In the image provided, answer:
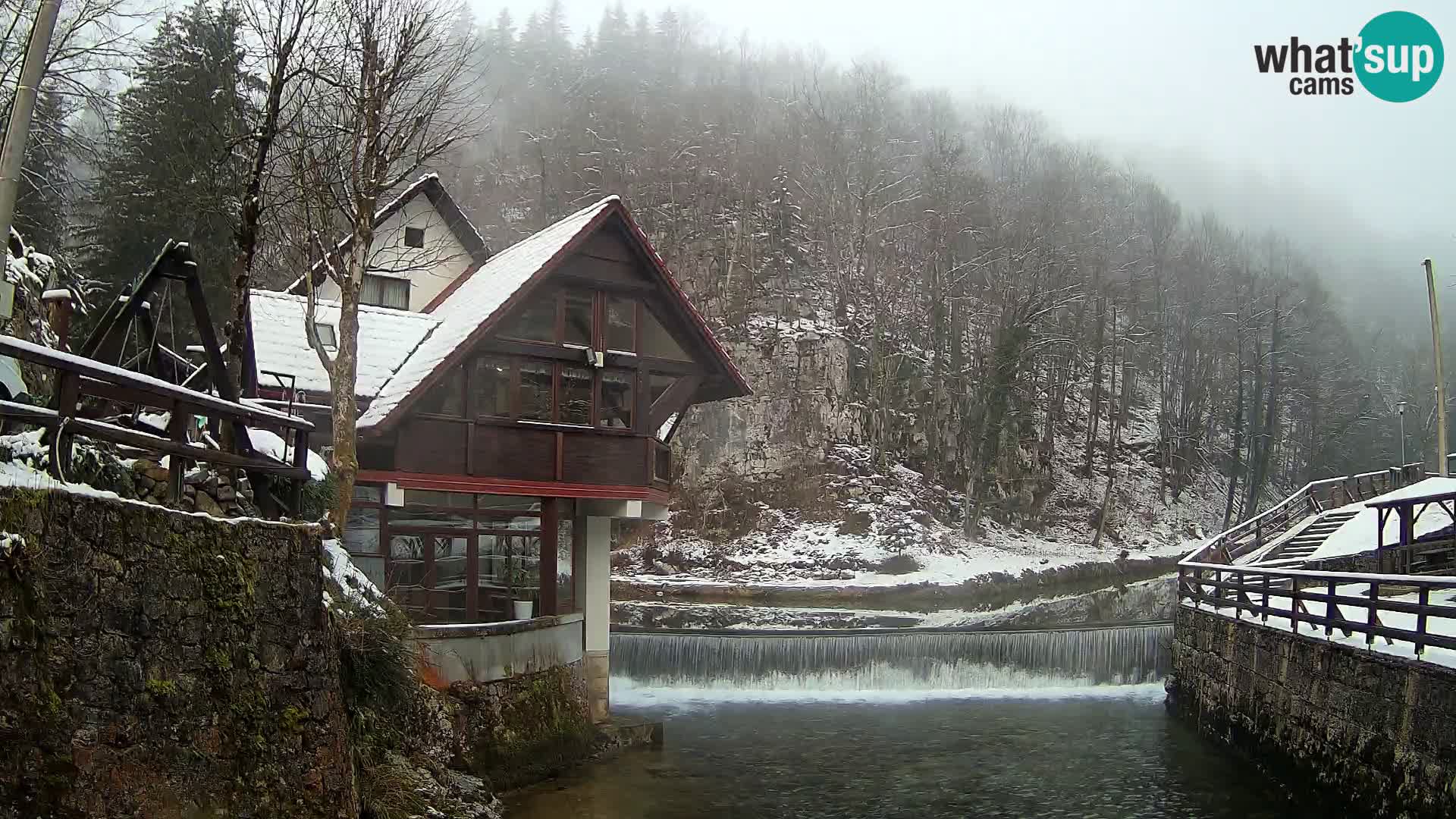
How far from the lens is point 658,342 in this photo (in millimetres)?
20984

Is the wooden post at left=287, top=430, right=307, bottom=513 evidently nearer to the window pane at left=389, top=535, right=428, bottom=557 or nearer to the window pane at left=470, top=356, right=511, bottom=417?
the window pane at left=470, top=356, right=511, bottom=417

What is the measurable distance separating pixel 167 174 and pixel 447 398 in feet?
49.1

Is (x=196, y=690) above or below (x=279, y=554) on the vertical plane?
below

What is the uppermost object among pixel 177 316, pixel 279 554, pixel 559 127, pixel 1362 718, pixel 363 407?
pixel 559 127

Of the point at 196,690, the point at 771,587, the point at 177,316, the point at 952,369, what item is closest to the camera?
the point at 196,690

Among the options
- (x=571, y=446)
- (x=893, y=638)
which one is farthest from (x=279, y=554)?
(x=893, y=638)

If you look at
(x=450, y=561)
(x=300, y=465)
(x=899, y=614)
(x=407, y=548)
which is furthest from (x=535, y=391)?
(x=899, y=614)

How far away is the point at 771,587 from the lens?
37344 millimetres

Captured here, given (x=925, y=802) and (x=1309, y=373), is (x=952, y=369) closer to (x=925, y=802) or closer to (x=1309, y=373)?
(x=1309, y=373)

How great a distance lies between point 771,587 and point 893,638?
11.0 m

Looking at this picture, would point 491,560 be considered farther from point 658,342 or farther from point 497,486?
point 658,342

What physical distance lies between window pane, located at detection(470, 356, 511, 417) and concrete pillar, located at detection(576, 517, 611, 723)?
324 centimetres

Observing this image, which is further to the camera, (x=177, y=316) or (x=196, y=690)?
(x=177, y=316)

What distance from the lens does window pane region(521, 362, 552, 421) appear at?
18.9 m
